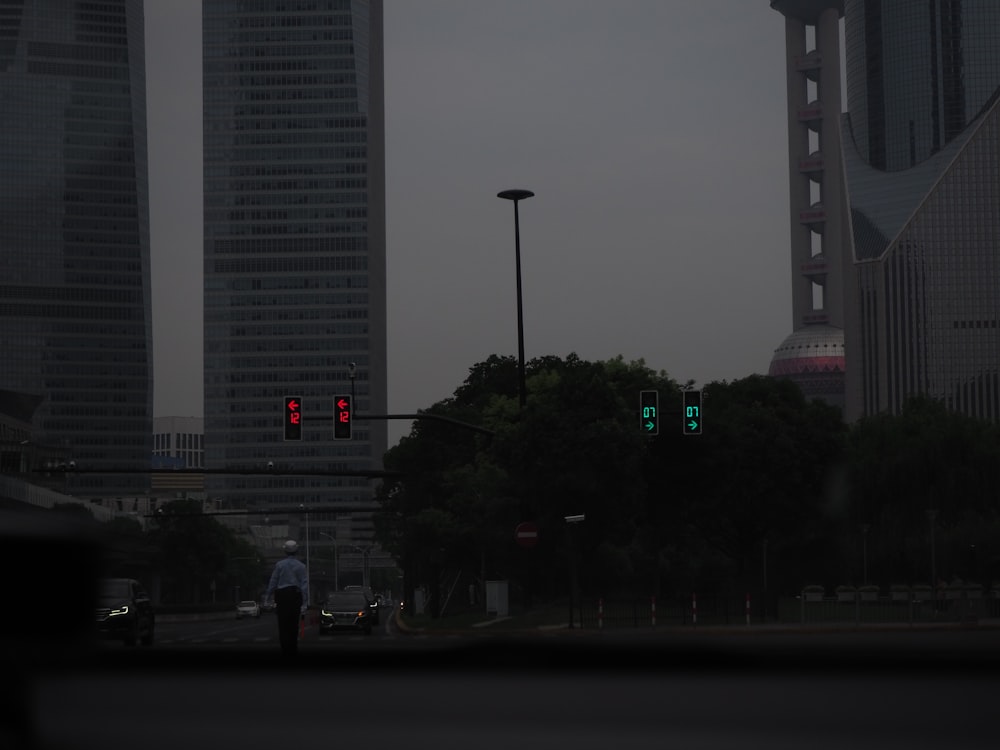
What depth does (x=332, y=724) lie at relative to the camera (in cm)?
564

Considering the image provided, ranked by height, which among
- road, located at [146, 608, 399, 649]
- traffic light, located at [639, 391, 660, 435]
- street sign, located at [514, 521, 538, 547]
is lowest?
road, located at [146, 608, 399, 649]

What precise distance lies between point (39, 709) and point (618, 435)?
43139mm

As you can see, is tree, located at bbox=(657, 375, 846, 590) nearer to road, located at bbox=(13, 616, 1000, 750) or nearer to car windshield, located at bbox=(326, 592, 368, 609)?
car windshield, located at bbox=(326, 592, 368, 609)

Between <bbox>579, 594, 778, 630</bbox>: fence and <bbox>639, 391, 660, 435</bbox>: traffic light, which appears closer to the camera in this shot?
<bbox>639, 391, 660, 435</bbox>: traffic light

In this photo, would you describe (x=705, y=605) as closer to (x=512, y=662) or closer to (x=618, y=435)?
(x=618, y=435)

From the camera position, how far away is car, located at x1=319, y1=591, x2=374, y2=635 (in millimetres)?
40469

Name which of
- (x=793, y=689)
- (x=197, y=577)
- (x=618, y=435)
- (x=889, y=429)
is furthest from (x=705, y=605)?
(x=197, y=577)

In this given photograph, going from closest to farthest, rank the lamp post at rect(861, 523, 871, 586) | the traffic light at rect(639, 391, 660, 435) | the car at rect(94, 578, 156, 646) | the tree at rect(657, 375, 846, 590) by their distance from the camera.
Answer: the car at rect(94, 578, 156, 646), the traffic light at rect(639, 391, 660, 435), the tree at rect(657, 375, 846, 590), the lamp post at rect(861, 523, 871, 586)

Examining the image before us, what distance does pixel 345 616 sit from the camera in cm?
4062

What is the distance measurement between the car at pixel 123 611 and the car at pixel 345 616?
15.9 m

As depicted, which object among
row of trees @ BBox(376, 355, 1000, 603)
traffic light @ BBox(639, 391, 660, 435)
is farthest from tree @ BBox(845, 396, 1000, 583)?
traffic light @ BBox(639, 391, 660, 435)

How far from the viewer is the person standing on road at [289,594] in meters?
16.8

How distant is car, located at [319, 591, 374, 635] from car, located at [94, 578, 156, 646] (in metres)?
15.9

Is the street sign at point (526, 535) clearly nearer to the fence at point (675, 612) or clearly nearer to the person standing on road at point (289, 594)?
the fence at point (675, 612)
